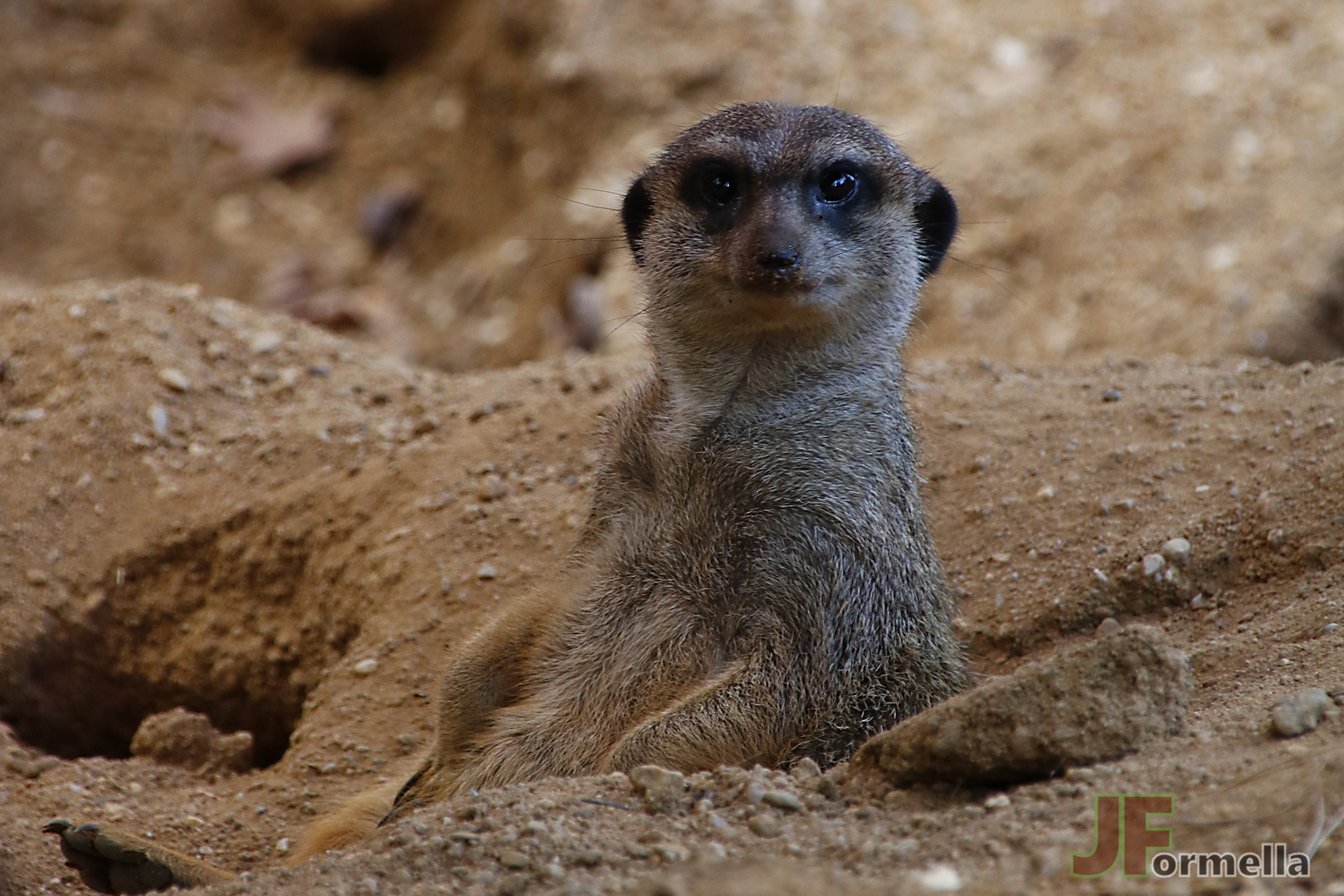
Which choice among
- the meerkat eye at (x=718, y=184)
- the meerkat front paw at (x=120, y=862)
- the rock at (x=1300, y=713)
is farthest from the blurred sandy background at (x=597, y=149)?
the rock at (x=1300, y=713)

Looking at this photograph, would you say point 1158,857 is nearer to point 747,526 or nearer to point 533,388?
point 747,526

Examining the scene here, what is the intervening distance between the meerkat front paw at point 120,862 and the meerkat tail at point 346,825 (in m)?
0.32

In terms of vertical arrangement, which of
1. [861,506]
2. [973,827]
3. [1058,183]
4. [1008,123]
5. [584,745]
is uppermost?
[1008,123]

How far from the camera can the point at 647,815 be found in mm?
2266

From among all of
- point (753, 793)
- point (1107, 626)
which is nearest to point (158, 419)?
point (753, 793)

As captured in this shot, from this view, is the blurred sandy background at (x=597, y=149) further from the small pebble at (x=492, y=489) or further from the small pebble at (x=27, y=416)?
the small pebble at (x=27, y=416)

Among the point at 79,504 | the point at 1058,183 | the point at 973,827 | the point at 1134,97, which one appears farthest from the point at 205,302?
the point at 1134,97

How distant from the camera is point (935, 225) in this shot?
11.0 feet

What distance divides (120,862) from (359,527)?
1.51 m

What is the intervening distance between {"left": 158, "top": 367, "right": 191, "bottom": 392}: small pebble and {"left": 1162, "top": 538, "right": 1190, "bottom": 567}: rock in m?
2.93

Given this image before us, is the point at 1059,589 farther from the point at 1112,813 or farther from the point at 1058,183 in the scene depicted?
the point at 1058,183

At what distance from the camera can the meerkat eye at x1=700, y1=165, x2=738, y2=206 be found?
10.1 feet

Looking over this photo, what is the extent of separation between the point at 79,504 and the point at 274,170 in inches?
202

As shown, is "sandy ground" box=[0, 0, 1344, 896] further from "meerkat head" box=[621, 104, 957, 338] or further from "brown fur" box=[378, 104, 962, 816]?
"meerkat head" box=[621, 104, 957, 338]
